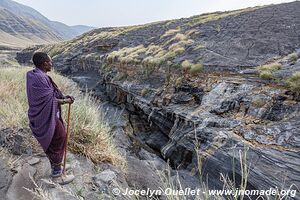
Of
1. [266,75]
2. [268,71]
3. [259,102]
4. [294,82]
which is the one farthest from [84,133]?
[268,71]

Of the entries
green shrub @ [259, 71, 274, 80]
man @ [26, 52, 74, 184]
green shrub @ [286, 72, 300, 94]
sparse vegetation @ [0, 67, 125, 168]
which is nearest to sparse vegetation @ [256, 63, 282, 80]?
green shrub @ [259, 71, 274, 80]

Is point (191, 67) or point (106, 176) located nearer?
point (106, 176)

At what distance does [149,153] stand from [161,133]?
195cm

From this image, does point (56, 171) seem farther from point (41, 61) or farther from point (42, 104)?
point (41, 61)

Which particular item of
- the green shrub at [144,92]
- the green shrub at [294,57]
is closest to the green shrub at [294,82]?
the green shrub at [294,57]

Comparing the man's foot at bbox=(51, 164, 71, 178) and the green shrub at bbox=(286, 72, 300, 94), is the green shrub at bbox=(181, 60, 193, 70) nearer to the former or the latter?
the green shrub at bbox=(286, 72, 300, 94)

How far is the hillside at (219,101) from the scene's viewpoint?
667 centimetres

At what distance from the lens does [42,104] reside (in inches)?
186

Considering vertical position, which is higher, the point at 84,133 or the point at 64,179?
the point at 84,133

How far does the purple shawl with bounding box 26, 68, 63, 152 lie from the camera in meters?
4.64

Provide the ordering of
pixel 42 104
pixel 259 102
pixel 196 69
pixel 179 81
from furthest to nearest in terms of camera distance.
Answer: pixel 179 81, pixel 196 69, pixel 259 102, pixel 42 104

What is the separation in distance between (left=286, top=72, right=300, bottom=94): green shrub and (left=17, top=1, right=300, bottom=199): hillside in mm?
29

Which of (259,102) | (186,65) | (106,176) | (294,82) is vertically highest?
(186,65)

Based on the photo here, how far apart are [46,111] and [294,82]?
267 inches
